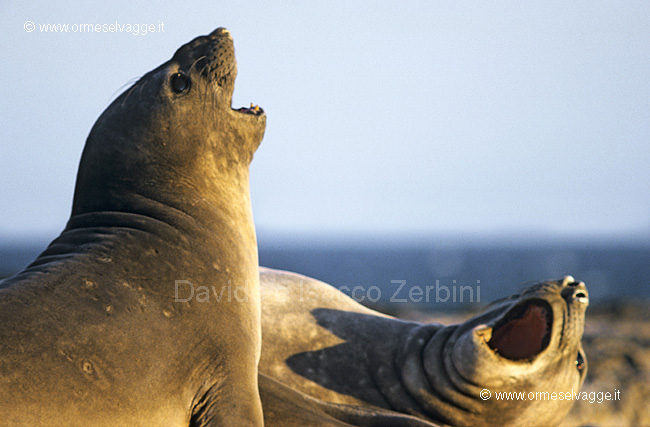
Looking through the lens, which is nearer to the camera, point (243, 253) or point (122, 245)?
point (122, 245)

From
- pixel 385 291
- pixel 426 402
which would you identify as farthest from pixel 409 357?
pixel 385 291

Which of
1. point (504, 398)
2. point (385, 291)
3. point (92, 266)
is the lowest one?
point (385, 291)

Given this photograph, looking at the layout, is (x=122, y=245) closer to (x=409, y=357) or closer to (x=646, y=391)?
(x=409, y=357)

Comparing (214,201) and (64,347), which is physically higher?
(214,201)

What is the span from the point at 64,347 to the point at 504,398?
112 inches

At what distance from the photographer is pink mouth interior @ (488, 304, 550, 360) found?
447 cm

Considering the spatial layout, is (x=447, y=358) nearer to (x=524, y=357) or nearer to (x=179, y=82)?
(x=524, y=357)

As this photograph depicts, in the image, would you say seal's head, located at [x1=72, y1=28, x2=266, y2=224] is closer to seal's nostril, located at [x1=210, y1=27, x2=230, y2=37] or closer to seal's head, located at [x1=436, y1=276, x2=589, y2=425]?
seal's nostril, located at [x1=210, y1=27, x2=230, y2=37]

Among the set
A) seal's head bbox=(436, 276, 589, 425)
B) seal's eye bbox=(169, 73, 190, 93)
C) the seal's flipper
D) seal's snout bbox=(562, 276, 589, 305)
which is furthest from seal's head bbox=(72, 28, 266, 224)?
seal's snout bbox=(562, 276, 589, 305)

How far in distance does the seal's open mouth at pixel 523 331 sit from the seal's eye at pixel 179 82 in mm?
2517

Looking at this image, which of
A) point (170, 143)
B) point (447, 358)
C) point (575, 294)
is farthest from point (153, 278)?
point (575, 294)

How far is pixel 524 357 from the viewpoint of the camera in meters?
4.46

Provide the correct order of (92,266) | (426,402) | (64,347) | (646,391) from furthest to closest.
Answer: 1. (646,391)
2. (426,402)
3. (92,266)
4. (64,347)

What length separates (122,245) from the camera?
348cm
